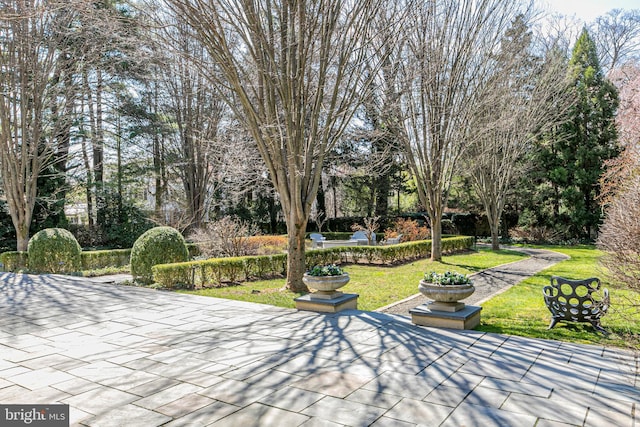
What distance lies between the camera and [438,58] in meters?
11.4

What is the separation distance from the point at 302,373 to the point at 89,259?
1150 centimetres

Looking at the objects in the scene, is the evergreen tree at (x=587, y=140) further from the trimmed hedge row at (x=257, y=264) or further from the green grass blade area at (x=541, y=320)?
the green grass blade area at (x=541, y=320)

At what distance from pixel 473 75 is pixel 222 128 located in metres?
11.4

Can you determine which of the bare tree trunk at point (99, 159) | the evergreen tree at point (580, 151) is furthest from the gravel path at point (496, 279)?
the bare tree trunk at point (99, 159)

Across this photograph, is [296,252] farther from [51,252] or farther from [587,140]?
[587,140]

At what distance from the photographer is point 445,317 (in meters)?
5.27

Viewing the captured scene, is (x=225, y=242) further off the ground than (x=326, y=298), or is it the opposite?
(x=225, y=242)

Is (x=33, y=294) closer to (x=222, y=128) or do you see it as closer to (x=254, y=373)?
(x=254, y=373)

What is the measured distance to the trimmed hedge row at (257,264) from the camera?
898cm

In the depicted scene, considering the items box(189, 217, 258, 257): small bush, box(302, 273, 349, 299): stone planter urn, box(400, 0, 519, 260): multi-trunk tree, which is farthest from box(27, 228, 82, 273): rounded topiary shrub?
box(400, 0, 519, 260): multi-trunk tree

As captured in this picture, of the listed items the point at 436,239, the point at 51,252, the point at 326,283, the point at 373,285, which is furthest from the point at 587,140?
the point at 51,252

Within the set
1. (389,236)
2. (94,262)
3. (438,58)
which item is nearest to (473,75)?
(438,58)

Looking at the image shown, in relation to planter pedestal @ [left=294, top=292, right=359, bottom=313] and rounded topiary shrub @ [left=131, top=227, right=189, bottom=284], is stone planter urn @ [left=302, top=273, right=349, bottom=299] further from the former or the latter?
rounded topiary shrub @ [left=131, top=227, right=189, bottom=284]

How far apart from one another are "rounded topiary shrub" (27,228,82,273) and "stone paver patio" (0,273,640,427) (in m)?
6.33
